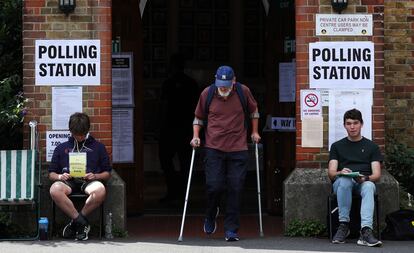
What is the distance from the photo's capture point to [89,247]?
8758 millimetres

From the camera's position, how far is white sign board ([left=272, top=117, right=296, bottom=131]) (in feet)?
36.0

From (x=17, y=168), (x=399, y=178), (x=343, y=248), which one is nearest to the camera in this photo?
(x=343, y=248)

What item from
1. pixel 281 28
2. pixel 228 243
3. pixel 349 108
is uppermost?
pixel 281 28

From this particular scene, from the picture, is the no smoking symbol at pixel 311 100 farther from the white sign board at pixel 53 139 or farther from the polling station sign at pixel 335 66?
the white sign board at pixel 53 139

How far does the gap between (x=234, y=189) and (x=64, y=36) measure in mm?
2479

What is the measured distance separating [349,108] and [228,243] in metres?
2.00

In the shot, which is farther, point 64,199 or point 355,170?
point 355,170

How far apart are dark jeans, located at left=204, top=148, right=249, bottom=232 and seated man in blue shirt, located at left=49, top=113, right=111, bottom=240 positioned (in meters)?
1.08

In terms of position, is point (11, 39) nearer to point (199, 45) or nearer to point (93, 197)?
point (93, 197)

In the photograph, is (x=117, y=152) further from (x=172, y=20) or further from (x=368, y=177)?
(x=172, y=20)

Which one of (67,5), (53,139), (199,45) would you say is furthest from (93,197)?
(199,45)

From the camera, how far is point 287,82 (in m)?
11.0

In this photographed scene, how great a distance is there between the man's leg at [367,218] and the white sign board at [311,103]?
112cm

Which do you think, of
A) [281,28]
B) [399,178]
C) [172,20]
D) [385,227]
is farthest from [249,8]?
[385,227]
